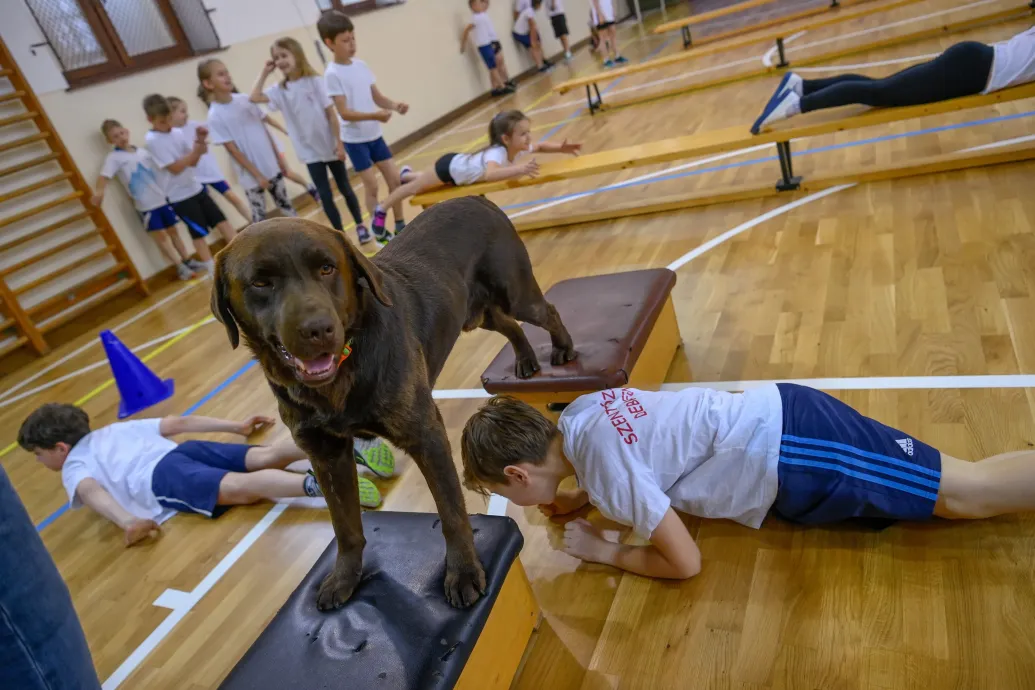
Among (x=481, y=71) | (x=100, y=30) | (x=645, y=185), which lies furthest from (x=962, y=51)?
(x=481, y=71)

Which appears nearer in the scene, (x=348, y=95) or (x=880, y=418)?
(x=880, y=418)

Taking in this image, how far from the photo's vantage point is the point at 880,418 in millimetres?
2436

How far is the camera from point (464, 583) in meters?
1.73

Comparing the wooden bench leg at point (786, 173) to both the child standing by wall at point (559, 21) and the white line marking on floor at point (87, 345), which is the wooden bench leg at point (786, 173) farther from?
the child standing by wall at point (559, 21)

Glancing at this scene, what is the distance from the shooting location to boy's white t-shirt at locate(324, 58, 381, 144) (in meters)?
5.67

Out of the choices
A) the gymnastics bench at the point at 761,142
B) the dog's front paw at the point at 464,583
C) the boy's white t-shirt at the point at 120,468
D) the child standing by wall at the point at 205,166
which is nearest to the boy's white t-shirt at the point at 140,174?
the child standing by wall at the point at 205,166

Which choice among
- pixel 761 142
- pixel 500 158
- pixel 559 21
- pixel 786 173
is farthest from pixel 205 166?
pixel 559 21

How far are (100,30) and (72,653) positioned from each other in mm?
8023

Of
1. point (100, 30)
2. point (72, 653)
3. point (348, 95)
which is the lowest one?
point (72, 653)

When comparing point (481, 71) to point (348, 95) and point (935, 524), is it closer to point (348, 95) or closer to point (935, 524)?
point (348, 95)

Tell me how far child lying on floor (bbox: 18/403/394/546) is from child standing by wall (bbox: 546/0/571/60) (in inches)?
472

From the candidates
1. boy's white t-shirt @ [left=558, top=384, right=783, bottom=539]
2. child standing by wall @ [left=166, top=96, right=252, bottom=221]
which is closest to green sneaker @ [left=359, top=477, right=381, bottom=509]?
boy's white t-shirt @ [left=558, top=384, right=783, bottom=539]

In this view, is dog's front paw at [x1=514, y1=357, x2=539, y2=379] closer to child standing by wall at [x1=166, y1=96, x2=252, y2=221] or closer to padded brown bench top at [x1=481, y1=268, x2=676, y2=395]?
padded brown bench top at [x1=481, y1=268, x2=676, y2=395]

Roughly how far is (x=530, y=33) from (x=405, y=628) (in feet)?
42.5
